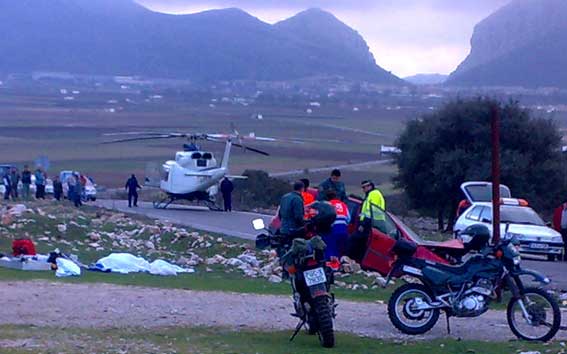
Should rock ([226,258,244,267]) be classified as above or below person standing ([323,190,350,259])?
below

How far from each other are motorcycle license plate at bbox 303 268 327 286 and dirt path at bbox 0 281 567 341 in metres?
1.30

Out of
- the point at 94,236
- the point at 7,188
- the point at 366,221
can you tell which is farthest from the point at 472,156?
the point at 366,221

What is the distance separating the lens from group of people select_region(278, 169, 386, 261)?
14.1 m

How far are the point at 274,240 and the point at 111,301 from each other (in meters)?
2.92

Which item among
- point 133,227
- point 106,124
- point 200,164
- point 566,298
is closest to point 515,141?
point 200,164

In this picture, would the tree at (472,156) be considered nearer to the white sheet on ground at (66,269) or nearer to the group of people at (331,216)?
the group of people at (331,216)

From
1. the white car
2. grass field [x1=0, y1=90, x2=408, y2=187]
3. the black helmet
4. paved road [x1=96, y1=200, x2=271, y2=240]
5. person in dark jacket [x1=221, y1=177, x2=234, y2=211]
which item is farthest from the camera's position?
grass field [x1=0, y1=90, x2=408, y2=187]

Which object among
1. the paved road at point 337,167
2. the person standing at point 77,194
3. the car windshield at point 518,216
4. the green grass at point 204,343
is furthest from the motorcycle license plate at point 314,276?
the paved road at point 337,167

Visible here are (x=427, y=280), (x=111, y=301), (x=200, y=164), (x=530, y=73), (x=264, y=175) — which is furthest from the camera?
(x=530, y=73)

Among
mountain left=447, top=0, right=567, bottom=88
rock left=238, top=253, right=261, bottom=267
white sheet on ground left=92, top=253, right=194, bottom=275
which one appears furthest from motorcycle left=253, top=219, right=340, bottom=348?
mountain left=447, top=0, right=567, bottom=88

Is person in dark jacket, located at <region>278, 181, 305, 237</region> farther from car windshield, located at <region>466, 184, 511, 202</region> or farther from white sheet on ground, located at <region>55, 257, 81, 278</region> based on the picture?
car windshield, located at <region>466, 184, 511, 202</region>

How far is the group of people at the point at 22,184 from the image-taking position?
48594 mm

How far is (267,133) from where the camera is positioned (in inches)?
4281

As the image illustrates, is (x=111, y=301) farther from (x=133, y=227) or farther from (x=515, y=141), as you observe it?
(x=515, y=141)
